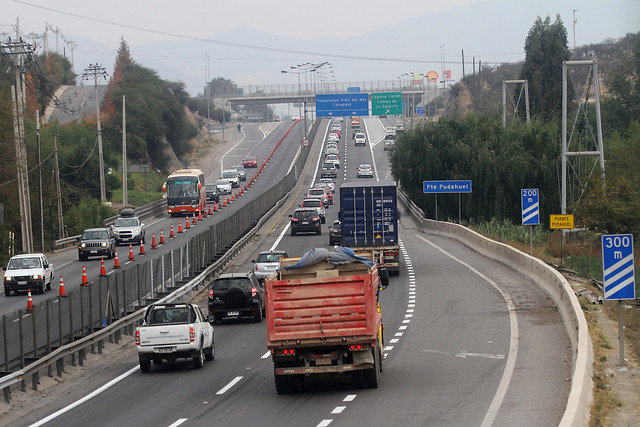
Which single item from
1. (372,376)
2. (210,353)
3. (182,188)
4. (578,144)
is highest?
(578,144)

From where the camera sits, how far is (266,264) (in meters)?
38.2

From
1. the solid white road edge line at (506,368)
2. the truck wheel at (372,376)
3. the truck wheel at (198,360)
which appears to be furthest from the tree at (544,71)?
the truck wheel at (372,376)

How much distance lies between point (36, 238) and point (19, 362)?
5362 cm

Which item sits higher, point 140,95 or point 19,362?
point 140,95

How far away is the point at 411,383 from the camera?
18250mm

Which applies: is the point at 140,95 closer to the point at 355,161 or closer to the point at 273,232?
the point at 355,161

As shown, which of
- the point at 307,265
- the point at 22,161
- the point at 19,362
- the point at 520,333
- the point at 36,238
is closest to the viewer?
the point at 307,265

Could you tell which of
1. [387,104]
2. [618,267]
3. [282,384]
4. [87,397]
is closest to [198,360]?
[87,397]

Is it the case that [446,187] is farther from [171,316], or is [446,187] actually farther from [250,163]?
[250,163]

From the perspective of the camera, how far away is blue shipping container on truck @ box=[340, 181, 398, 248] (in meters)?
40.0

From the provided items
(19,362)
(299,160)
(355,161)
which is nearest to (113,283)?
(19,362)

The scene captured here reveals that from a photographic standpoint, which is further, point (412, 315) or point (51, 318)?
point (412, 315)

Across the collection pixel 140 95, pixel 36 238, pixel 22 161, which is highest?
pixel 140 95

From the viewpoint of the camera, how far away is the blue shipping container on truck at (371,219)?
1575 inches
